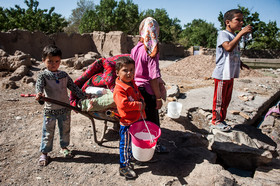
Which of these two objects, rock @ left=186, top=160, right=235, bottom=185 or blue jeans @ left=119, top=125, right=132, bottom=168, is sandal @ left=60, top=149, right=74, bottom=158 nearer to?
blue jeans @ left=119, top=125, right=132, bottom=168

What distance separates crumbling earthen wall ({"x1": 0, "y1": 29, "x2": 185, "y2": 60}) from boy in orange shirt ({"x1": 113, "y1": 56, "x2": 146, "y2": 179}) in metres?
10.3

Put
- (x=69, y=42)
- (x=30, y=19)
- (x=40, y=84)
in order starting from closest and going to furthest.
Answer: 1. (x=40, y=84)
2. (x=69, y=42)
3. (x=30, y=19)

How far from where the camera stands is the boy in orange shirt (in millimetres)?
2109

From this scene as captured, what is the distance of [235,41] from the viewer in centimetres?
305

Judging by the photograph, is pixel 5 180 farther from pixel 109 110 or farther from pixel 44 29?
pixel 44 29

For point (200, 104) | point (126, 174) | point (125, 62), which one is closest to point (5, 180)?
point (126, 174)

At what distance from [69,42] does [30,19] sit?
5.38 metres

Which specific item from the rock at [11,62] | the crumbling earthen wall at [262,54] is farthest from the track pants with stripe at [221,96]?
the crumbling earthen wall at [262,54]

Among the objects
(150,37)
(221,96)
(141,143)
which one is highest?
(150,37)

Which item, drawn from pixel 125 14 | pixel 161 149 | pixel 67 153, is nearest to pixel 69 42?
pixel 125 14

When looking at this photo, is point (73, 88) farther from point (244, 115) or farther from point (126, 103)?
point (244, 115)

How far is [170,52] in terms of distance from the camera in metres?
21.0

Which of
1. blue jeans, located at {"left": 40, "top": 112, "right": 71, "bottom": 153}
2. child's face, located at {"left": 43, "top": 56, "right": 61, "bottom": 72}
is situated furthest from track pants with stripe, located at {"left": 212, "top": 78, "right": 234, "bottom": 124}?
child's face, located at {"left": 43, "top": 56, "right": 61, "bottom": 72}

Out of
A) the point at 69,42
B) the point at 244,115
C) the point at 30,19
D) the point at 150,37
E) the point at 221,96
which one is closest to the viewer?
the point at 150,37
